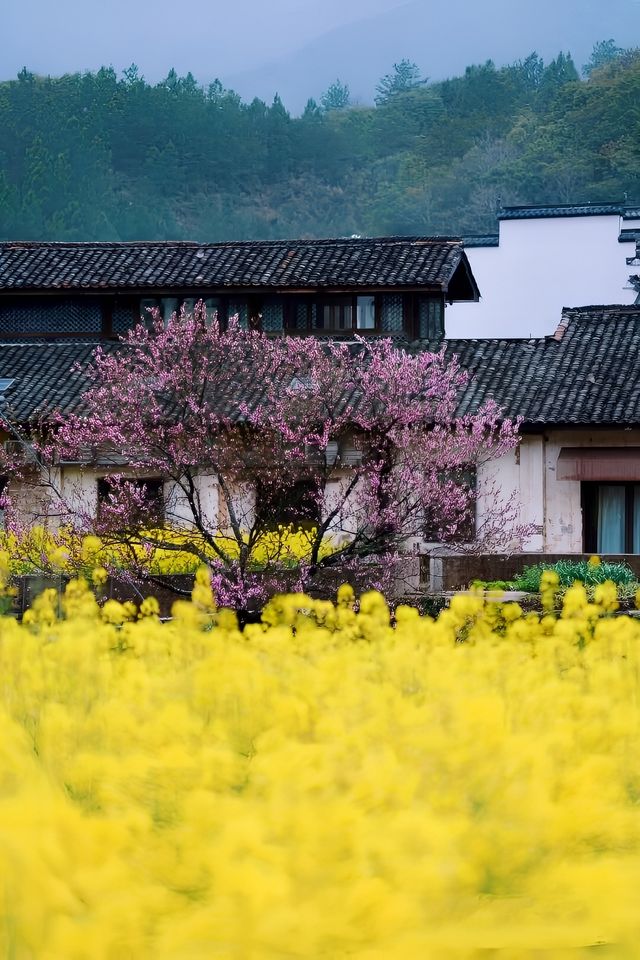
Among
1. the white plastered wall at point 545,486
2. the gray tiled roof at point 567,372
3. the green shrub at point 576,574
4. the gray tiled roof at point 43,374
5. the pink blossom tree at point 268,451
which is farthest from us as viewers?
the gray tiled roof at point 43,374

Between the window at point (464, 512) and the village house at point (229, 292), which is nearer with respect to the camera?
the window at point (464, 512)

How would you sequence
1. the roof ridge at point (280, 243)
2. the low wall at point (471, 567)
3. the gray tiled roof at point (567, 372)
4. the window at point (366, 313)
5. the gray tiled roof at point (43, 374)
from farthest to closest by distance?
the roof ridge at point (280, 243), the window at point (366, 313), the gray tiled roof at point (43, 374), the gray tiled roof at point (567, 372), the low wall at point (471, 567)

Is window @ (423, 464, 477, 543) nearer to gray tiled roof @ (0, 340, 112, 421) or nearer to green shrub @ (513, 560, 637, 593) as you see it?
green shrub @ (513, 560, 637, 593)

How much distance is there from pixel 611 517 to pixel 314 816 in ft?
62.9

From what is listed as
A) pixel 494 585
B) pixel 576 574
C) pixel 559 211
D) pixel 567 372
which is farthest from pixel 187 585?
pixel 559 211

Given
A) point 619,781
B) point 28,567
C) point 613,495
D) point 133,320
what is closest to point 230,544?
point 28,567

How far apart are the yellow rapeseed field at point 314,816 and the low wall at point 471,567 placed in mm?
11261

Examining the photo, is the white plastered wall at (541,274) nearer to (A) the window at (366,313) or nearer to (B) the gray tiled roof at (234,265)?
(B) the gray tiled roof at (234,265)

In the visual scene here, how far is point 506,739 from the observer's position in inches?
153

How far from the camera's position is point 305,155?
6800 cm

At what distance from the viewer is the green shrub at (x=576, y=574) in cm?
1609

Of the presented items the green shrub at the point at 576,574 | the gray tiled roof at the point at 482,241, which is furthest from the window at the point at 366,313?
the gray tiled roof at the point at 482,241

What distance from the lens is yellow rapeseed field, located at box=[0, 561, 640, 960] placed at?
2.86 metres

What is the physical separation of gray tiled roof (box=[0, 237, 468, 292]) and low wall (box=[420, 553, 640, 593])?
763cm
